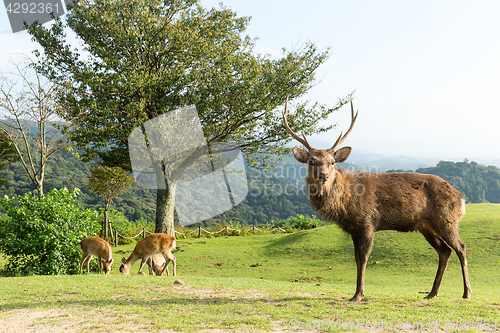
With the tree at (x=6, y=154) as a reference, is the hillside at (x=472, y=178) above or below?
below

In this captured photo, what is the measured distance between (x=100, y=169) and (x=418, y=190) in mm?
19694

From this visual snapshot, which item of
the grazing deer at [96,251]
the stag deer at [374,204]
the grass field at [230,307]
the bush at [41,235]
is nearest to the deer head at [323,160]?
the stag deer at [374,204]

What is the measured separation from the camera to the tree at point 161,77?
499 inches

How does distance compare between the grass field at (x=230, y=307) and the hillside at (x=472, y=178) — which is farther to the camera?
the hillside at (x=472, y=178)

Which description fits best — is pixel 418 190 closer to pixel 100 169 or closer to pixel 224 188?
pixel 224 188

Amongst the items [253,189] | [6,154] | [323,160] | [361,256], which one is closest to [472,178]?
[253,189]

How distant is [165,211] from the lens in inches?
576

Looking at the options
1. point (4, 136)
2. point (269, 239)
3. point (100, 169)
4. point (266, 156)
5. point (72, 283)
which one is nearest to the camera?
point (72, 283)

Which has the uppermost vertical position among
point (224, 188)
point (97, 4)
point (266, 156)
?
point (97, 4)

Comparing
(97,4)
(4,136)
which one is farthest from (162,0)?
(4,136)

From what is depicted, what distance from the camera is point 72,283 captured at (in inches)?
277

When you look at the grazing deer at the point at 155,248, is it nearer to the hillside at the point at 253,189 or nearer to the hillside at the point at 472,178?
the hillside at the point at 253,189

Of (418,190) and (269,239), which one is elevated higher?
(418,190)

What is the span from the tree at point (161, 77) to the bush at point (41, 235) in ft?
11.5
